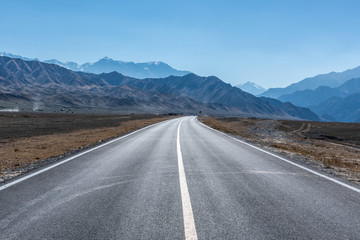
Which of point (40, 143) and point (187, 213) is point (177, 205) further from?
point (40, 143)

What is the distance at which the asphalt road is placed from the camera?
382 cm

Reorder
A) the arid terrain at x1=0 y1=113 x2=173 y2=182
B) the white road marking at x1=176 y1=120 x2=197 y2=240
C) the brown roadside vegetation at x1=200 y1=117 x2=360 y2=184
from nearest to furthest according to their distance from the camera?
the white road marking at x1=176 y1=120 x2=197 y2=240, the arid terrain at x1=0 y1=113 x2=173 y2=182, the brown roadside vegetation at x1=200 y1=117 x2=360 y2=184

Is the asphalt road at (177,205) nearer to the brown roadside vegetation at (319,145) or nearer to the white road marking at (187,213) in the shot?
the white road marking at (187,213)

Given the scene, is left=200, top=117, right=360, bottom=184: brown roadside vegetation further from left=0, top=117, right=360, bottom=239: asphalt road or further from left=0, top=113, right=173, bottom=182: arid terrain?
left=0, top=113, right=173, bottom=182: arid terrain

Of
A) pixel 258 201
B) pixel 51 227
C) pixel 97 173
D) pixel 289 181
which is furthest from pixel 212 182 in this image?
pixel 51 227

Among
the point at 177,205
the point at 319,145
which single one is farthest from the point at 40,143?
the point at 319,145

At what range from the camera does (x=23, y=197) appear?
5.23 meters

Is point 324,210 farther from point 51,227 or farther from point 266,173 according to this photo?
point 51,227

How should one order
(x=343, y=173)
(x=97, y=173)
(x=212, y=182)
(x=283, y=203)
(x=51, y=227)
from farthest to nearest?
(x=343, y=173), (x=97, y=173), (x=212, y=182), (x=283, y=203), (x=51, y=227)

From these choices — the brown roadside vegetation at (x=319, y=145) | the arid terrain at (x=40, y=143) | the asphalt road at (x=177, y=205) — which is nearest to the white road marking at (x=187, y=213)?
the asphalt road at (x=177, y=205)

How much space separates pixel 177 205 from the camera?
4.88 meters

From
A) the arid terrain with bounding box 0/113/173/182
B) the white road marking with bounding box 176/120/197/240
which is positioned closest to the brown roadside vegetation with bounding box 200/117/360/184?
the white road marking with bounding box 176/120/197/240

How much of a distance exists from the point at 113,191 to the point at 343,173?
23.5 ft

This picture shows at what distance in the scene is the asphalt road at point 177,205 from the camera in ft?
12.5
